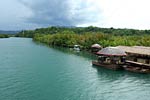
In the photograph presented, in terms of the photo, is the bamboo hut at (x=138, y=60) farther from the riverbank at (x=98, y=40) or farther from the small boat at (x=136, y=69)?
the riverbank at (x=98, y=40)

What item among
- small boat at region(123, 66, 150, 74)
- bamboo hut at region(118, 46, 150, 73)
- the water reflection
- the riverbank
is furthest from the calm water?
the riverbank

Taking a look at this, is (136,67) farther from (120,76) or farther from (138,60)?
(120,76)

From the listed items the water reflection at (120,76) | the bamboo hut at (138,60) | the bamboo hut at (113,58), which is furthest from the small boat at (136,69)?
the bamboo hut at (113,58)

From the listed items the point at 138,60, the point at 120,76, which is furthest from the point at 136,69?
→ the point at 138,60

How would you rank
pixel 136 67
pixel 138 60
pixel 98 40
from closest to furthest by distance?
pixel 136 67 < pixel 138 60 < pixel 98 40

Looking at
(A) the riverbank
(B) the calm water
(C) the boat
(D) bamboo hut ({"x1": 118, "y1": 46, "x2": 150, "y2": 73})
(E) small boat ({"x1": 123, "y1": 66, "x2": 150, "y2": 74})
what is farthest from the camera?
(A) the riverbank

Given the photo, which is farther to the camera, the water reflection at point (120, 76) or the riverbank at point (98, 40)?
the riverbank at point (98, 40)

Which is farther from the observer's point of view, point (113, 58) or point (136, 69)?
point (113, 58)

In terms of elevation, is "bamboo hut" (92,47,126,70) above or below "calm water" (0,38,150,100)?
above

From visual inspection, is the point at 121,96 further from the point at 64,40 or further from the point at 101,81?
the point at 64,40

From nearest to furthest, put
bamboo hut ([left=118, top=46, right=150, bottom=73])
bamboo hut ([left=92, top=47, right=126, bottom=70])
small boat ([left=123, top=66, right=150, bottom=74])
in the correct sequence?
small boat ([left=123, top=66, right=150, bottom=74]), bamboo hut ([left=118, top=46, right=150, bottom=73]), bamboo hut ([left=92, top=47, right=126, bottom=70])

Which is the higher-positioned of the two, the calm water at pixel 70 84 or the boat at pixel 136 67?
the boat at pixel 136 67

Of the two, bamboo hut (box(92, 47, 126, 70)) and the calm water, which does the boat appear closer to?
bamboo hut (box(92, 47, 126, 70))
